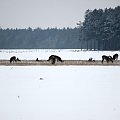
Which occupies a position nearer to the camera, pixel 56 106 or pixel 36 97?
pixel 56 106

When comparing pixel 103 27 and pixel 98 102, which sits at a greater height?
pixel 103 27

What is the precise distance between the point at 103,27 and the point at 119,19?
7355 millimetres

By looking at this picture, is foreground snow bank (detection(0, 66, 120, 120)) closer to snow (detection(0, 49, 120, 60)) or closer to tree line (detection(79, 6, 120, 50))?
snow (detection(0, 49, 120, 60))

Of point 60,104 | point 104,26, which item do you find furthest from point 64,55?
point 60,104

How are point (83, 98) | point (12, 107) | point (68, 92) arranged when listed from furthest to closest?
point (68, 92), point (83, 98), point (12, 107)

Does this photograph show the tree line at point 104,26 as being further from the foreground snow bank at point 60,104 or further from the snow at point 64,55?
the foreground snow bank at point 60,104

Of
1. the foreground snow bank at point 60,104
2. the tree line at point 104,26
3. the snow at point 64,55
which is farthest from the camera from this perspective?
the tree line at point 104,26

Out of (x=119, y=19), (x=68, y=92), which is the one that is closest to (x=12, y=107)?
(x=68, y=92)

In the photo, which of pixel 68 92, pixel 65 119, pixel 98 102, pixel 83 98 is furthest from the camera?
pixel 68 92

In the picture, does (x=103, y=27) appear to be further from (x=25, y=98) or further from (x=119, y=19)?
(x=25, y=98)

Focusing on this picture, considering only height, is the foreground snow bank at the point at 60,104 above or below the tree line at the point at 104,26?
below

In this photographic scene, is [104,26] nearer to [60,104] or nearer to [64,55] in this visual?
[64,55]

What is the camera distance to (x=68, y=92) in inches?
686

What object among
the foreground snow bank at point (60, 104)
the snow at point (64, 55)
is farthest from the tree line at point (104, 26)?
the foreground snow bank at point (60, 104)
